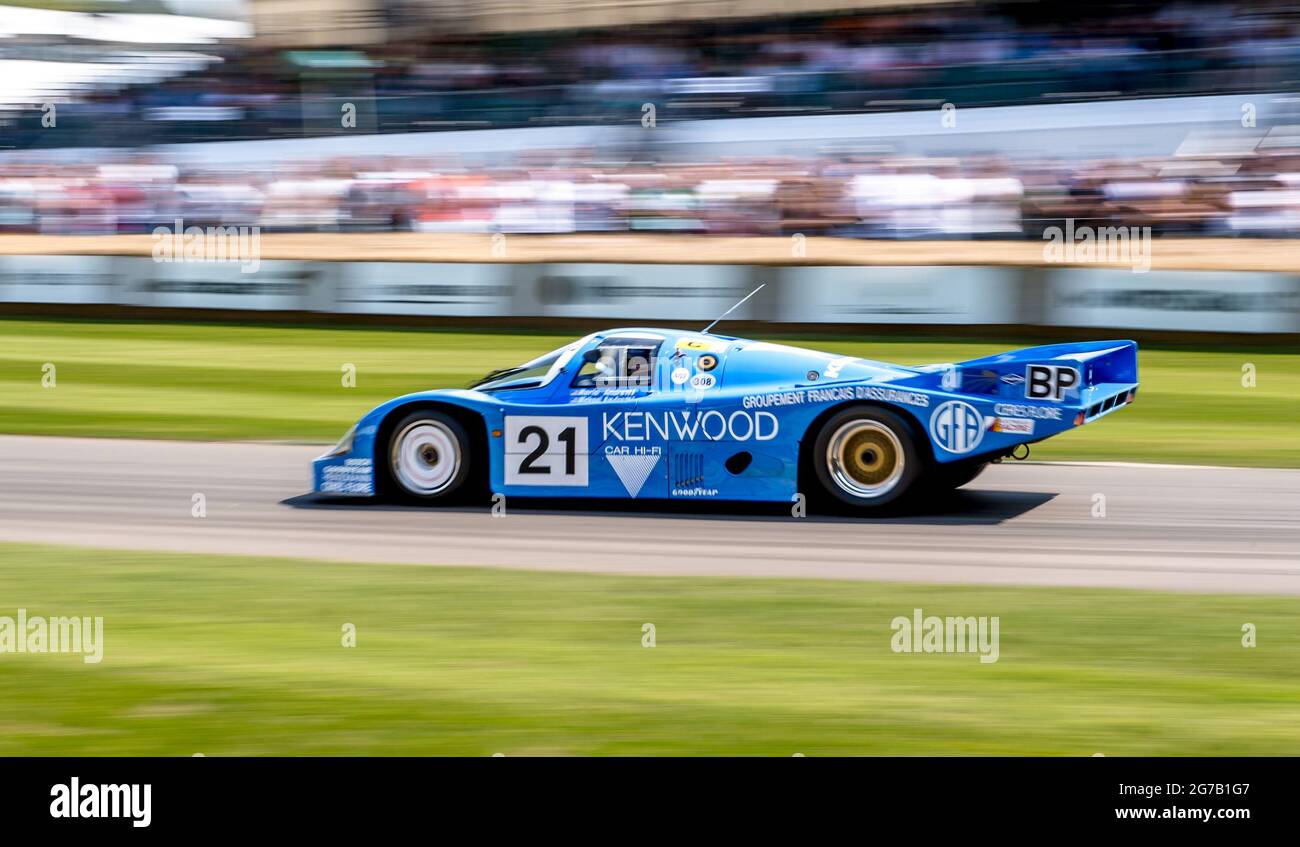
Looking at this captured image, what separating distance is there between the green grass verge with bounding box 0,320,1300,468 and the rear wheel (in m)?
3.42

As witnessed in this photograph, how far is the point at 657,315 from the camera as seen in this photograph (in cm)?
1711

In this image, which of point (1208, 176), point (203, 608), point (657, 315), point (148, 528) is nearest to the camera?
point (203, 608)

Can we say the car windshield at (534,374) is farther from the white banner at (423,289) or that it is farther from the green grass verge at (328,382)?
the white banner at (423,289)

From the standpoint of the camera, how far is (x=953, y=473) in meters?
9.36

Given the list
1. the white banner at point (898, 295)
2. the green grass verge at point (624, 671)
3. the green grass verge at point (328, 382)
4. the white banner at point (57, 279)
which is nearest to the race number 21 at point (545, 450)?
the green grass verge at point (624, 671)

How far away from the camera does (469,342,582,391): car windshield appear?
9.57m

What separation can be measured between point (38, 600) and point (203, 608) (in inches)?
34.8

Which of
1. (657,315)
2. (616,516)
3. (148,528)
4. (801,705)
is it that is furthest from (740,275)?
(801,705)

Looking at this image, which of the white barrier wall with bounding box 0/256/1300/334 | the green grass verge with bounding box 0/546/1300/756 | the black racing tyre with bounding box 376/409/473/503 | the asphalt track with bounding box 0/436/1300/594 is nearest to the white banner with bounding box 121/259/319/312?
the white barrier wall with bounding box 0/256/1300/334

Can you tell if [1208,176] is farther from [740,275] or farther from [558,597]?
[558,597]

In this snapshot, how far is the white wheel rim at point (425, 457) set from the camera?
9758mm


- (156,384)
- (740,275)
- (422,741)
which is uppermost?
(740,275)

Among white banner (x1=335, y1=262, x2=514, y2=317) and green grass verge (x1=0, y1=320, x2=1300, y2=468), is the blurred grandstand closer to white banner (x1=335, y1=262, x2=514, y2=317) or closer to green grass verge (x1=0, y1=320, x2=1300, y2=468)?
white banner (x1=335, y1=262, x2=514, y2=317)

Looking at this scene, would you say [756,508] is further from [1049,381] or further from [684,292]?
[684,292]
